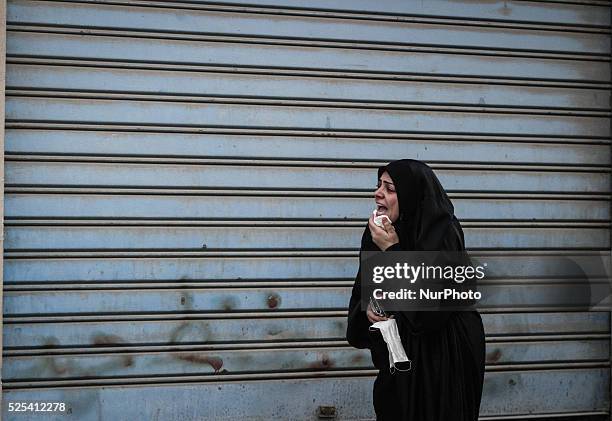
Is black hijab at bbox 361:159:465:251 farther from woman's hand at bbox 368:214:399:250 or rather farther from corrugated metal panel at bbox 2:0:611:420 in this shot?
corrugated metal panel at bbox 2:0:611:420

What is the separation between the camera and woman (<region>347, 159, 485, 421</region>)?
4.77 metres

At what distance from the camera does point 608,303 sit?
729cm

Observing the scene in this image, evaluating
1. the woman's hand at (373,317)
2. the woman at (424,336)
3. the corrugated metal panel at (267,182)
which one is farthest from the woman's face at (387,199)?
the corrugated metal panel at (267,182)

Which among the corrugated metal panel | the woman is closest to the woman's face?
the woman

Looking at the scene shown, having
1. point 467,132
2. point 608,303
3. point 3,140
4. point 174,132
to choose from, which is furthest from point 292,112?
point 608,303

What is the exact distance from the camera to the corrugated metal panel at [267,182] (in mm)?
6289

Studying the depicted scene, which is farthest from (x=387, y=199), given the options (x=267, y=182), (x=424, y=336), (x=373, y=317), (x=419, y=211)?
(x=267, y=182)

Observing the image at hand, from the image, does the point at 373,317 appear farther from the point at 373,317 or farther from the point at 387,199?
the point at 387,199

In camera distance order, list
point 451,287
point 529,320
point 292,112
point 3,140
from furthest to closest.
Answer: point 529,320
point 292,112
point 3,140
point 451,287

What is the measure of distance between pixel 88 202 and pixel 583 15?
3856 millimetres

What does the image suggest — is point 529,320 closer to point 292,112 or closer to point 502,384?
point 502,384

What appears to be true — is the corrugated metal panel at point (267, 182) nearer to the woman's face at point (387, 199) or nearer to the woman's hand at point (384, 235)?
the woman's face at point (387, 199)

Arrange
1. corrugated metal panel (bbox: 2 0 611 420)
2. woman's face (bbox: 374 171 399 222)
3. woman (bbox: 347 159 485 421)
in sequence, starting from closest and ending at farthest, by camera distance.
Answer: woman (bbox: 347 159 485 421) → woman's face (bbox: 374 171 399 222) → corrugated metal panel (bbox: 2 0 611 420)

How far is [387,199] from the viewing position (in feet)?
16.2
